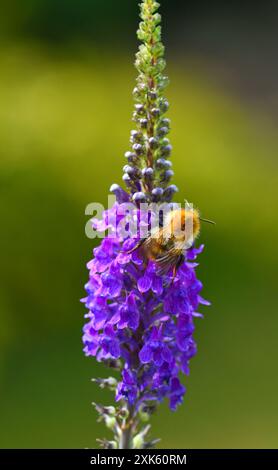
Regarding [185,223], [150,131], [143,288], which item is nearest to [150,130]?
[150,131]

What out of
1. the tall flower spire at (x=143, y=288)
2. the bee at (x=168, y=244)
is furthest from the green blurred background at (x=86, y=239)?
the bee at (x=168, y=244)

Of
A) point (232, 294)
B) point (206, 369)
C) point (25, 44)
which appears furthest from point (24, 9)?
point (206, 369)

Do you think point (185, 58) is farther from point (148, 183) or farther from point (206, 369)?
point (148, 183)

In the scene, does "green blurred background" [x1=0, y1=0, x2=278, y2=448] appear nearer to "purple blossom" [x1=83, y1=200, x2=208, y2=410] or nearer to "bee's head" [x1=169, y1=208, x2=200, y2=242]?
"purple blossom" [x1=83, y1=200, x2=208, y2=410]

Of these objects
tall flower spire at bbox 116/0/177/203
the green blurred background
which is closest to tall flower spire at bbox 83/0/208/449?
tall flower spire at bbox 116/0/177/203

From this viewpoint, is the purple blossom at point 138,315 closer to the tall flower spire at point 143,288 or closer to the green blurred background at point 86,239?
the tall flower spire at point 143,288
